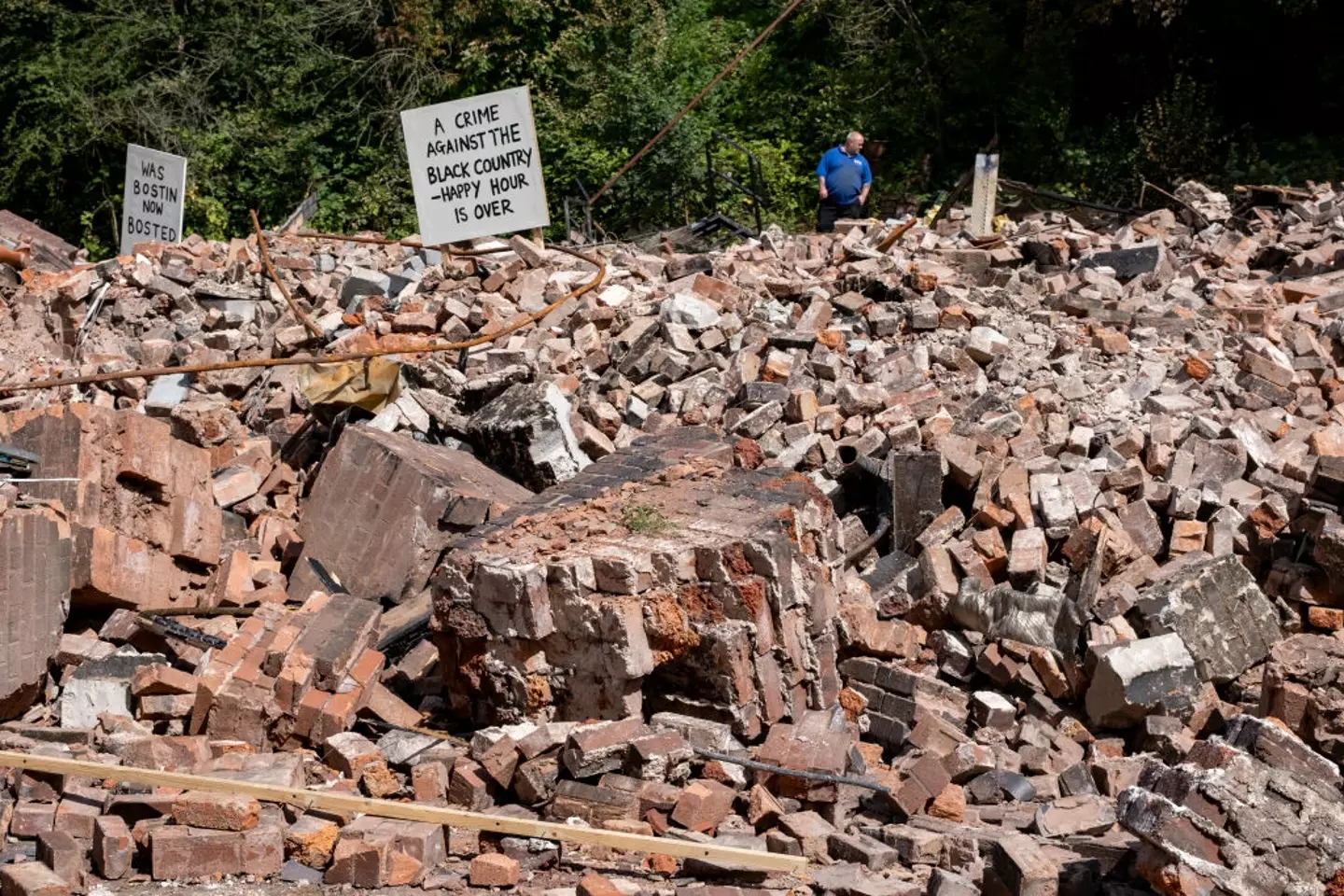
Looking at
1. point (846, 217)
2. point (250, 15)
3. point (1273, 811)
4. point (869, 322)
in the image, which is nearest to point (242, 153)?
point (250, 15)

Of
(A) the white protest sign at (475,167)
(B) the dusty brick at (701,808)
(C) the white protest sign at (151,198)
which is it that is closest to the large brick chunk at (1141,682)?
(B) the dusty brick at (701,808)

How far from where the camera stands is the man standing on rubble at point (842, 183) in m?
12.6

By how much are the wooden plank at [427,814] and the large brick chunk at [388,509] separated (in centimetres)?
194

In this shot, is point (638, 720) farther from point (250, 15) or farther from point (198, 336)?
point (250, 15)

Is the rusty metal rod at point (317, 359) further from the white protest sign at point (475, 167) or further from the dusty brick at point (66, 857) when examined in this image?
the dusty brick at point (66, 857)

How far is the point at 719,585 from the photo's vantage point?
5430mm

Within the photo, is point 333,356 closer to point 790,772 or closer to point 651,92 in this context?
point 790,772

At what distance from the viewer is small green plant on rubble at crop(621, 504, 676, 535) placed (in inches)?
225

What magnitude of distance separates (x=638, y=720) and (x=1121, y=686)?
2.10 m

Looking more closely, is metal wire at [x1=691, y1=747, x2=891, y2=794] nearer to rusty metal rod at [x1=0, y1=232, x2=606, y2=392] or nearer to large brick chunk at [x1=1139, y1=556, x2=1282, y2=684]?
large brick chunk at [x1=1139, y1=556, x2=1282, y2=684]

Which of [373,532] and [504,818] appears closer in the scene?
[504,818]

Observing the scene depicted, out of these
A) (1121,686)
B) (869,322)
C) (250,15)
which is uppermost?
(250,15)

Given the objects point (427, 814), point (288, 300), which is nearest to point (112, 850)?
point (427, 814)

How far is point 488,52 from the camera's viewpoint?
18234 millimetres
